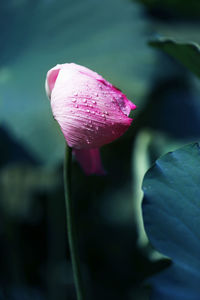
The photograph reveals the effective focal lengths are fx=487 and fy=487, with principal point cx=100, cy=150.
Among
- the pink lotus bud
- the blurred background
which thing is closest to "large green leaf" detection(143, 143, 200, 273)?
the pink lotus bud

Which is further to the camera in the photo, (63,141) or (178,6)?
(178,6)

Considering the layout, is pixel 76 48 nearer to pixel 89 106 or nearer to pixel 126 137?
pixel 126 137

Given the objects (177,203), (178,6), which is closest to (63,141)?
(178,6)

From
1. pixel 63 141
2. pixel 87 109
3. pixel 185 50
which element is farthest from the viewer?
pixel 63 141

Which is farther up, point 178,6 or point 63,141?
point 178,6

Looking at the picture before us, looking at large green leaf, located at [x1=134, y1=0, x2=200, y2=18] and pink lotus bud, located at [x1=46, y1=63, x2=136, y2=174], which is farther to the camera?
large green leaf, located at [x1=134, y1=0, x2=200, y2=18]

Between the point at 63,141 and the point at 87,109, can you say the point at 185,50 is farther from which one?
the point at 63,141

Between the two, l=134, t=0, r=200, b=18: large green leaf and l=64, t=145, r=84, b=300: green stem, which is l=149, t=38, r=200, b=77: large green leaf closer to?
l=64, t=145, r=84, b=300: green stem
